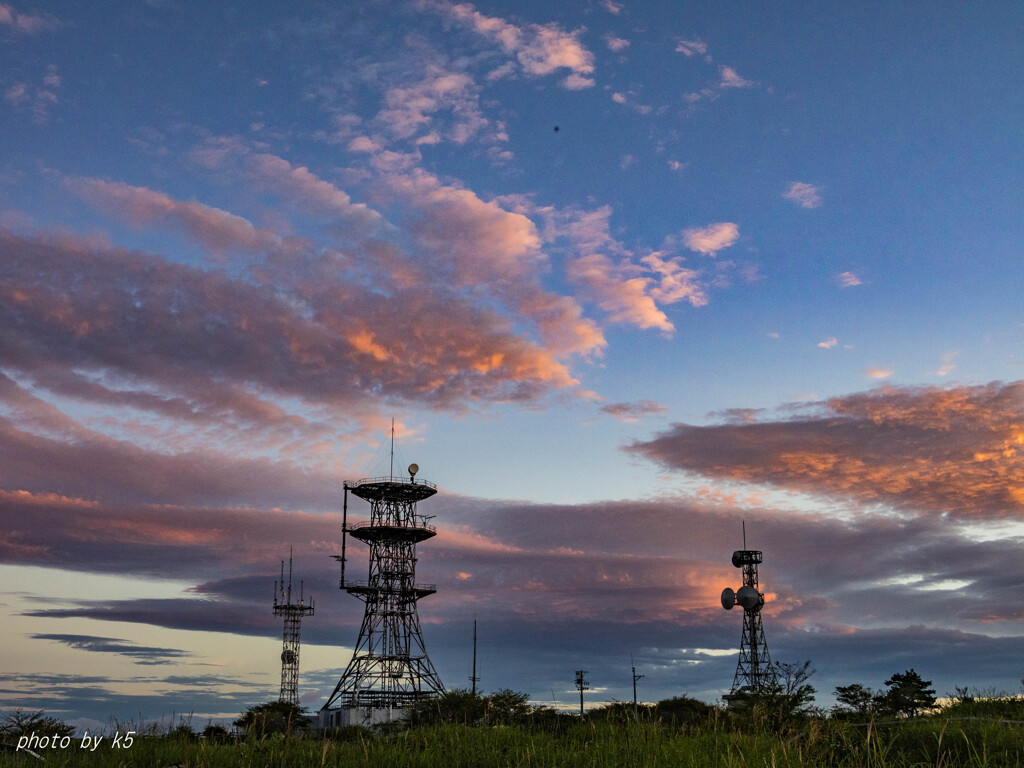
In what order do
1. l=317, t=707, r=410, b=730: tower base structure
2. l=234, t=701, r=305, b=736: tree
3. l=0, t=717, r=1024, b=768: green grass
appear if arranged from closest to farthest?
l=0, t=717, r=1024, b=768: green grass < l=234, t=701, r=305, b=736: tree < l=317, t=707, r=410, b=730: tower base structure

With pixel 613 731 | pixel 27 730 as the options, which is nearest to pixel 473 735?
pixel 613 731

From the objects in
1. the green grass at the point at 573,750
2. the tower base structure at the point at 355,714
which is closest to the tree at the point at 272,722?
the green grass at the point at 573,750

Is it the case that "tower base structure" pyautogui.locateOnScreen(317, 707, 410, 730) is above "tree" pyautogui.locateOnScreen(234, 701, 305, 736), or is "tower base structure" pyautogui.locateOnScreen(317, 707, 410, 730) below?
below

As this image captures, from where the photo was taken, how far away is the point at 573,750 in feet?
49.3

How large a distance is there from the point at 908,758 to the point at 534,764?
26.6 feet

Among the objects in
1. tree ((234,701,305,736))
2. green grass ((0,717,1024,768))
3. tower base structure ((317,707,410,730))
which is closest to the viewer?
green grass ((0,717,1024,768))

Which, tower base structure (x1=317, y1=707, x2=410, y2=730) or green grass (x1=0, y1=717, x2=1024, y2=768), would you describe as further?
tower base structure (x1=317, y1=707, x2=410, y2=730)

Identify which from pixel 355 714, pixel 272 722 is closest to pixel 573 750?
pixel 272 722

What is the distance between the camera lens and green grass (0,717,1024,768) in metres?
13.5

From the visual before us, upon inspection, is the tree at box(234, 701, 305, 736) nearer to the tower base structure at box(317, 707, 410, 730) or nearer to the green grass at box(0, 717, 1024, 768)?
the green grass at box(0, 717, 1024, 768)

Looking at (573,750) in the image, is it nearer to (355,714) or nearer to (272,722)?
(272,722)

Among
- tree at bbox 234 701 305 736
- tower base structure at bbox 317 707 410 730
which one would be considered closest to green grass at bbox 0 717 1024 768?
tree at bbox 234 701 305 736

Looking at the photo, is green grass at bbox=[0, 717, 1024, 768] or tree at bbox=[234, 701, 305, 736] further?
tree at bbox=[234, 701, 305, 736]

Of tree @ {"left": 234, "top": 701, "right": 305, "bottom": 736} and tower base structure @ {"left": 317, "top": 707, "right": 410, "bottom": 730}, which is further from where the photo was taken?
tower base structure @ {"left": 317, "top": 707, "right": 410, "bottom": 730}
